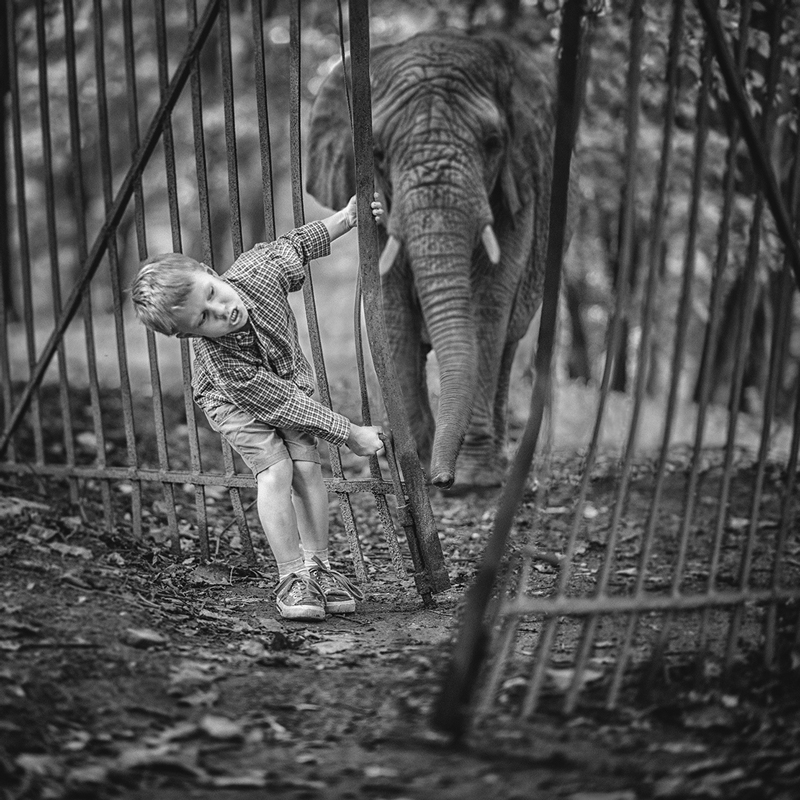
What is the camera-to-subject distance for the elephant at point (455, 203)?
231 inches

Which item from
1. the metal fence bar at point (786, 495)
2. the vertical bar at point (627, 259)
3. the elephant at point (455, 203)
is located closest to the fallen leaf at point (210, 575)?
the elephant at point (455, 203)

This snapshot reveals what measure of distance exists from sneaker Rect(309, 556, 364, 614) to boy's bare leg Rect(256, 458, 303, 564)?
0.11m

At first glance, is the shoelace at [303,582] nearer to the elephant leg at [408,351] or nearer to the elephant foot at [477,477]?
the elephant leg at [408,351]

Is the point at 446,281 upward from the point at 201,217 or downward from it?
downward

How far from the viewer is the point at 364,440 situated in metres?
4.07

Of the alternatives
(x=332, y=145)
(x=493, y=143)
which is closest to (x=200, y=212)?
(x=493, y=143)

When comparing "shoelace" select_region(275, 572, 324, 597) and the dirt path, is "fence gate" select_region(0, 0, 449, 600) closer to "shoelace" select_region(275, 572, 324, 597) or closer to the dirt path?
"shoelace" select_region(275, 572, 324, 597)

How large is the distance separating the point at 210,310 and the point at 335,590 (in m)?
1.34

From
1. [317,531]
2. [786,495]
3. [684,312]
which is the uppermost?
[684,312]

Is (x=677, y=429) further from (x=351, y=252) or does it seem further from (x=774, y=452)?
(x=351, y=252)

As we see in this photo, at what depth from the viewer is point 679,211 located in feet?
49.3

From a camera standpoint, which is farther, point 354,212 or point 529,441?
point 354,212

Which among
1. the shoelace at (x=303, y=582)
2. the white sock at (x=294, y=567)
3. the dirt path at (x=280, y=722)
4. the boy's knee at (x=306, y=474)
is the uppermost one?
the boy's knee at (x=306, y=474)

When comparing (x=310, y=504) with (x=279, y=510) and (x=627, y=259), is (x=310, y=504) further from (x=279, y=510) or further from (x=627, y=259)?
(x=627, y=259)
